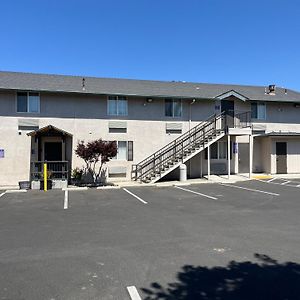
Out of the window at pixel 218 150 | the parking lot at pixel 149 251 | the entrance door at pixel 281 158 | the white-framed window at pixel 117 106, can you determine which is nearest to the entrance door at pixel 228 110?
the window at pixel 218 150

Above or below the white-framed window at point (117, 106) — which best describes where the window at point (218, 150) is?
below

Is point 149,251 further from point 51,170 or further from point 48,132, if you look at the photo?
point 48,132

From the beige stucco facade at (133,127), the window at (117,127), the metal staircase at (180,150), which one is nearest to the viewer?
the beige stucco facade at (133,127)

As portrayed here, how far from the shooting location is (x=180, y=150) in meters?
22.1

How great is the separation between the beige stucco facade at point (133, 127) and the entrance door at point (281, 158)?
0.31 metres

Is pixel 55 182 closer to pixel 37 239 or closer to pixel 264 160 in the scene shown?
pixel 37 239

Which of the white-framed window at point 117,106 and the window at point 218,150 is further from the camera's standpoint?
the window at point 218,150

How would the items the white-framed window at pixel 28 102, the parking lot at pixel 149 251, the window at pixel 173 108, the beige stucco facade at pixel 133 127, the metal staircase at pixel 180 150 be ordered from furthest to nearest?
the window at pixel 173 108 → the metal staircase at pixel 180 150 → the white-framed window at pixel 28 102 → the beige stucco facade at pixel 133 127 → the parking lot at pixel 149 251

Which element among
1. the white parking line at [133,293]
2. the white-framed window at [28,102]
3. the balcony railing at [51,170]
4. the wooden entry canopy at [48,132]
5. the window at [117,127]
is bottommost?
the white parking line at [133,293]

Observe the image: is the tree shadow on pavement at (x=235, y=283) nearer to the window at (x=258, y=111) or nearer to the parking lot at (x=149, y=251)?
the parking lot at (x=149, y=251)

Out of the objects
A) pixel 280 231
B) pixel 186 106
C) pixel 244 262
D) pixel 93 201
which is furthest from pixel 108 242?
pixel 186 106

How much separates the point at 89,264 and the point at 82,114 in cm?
1698

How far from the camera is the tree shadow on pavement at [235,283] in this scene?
174 inches

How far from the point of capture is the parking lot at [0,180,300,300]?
4.64 metres
